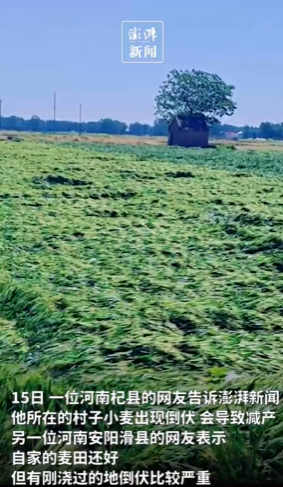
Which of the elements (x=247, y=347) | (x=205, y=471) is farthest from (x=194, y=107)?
(x=205, y=471)

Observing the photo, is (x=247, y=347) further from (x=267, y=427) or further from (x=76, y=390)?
(x=76, y=390)

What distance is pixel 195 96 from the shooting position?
228 cm

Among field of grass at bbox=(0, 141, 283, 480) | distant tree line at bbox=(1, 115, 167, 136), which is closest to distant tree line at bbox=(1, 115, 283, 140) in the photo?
distant tree line at bbox=(1, 115, 167, 136)

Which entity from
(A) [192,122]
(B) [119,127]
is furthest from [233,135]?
(B) [119,127]

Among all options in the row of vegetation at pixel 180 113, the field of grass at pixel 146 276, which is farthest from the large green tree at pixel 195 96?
the field of grass at pixel 146 276

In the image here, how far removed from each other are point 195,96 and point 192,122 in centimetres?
9

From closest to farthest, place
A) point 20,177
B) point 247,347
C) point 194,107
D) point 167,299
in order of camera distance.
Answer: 1. point 247,347
2. point 167,299
3. point 194,107
4. point 20,177

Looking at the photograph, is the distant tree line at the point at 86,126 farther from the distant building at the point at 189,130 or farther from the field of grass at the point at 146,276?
the field of grass at the point at 146,276

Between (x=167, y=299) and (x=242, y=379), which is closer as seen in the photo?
(x=242, y=379)

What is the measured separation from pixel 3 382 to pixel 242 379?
59 centimetres

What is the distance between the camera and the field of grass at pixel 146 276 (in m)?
1.84

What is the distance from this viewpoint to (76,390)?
5.92 feet

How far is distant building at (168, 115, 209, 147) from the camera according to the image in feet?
7.57

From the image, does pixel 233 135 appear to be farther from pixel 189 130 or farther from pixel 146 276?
pixel 146 276
